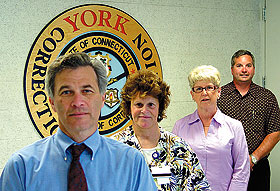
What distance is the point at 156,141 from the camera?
2.19 m

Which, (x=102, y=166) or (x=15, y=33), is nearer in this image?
(x=102, y=166)

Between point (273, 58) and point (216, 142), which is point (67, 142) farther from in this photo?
point (273, 58)

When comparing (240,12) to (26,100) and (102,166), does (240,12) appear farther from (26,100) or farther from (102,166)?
(102,166)

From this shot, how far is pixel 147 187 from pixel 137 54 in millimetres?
2203

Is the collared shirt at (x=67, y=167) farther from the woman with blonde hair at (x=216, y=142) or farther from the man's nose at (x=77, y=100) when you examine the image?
the woman with blonde hair at (x=216, y=142)

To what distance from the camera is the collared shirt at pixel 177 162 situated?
6.88 ft

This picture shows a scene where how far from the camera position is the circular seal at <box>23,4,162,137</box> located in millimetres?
3119

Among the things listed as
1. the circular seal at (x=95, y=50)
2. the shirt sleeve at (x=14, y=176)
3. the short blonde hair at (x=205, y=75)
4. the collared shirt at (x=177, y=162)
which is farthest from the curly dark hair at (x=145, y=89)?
the circular seal at (x=95, y=50)

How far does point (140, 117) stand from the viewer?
86.2 inches

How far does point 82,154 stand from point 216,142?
1.47 metres

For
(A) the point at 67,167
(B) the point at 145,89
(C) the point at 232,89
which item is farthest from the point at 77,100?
(C) the point at 232,89

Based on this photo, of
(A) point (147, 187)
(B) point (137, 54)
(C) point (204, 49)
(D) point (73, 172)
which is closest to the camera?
(D) point (73, 172)

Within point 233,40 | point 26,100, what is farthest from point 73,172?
point 233,40

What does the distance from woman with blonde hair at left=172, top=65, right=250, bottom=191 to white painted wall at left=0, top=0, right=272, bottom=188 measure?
3.15 feet
